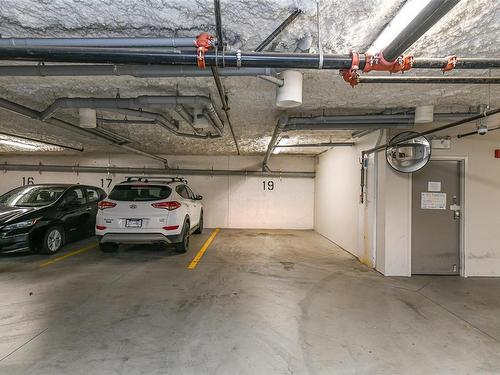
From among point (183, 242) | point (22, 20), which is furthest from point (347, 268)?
point (22, 20)

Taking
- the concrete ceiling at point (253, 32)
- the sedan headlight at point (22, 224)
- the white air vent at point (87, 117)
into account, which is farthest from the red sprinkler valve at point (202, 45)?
the sedan headlight at point (22, 224)

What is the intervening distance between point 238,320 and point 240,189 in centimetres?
728

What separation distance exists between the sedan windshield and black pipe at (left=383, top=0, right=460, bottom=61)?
672cm

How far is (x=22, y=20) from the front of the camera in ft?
7.31

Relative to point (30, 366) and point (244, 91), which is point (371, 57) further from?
point (30, 366)

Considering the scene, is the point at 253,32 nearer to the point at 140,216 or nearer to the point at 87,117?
the point at 87,117

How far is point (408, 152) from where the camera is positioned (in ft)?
15.6

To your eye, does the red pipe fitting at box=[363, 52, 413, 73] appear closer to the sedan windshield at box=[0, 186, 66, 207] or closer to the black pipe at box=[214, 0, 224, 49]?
the black pipe at box=[214, 0, 224, 49]

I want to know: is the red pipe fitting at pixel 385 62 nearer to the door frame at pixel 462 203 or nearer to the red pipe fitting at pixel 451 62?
the red pipe fitting at pixel 451 62

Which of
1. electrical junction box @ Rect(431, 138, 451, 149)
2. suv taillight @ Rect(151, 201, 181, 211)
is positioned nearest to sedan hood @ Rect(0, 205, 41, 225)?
suv taillight @ Rect(151, 201, 181, 211)

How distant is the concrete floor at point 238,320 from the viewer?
97.3 inches

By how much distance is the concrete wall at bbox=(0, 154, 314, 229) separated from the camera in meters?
10.3

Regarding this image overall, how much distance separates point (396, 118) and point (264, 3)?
3.27 m

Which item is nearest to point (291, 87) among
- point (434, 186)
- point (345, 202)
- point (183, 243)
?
point (434, 186)
